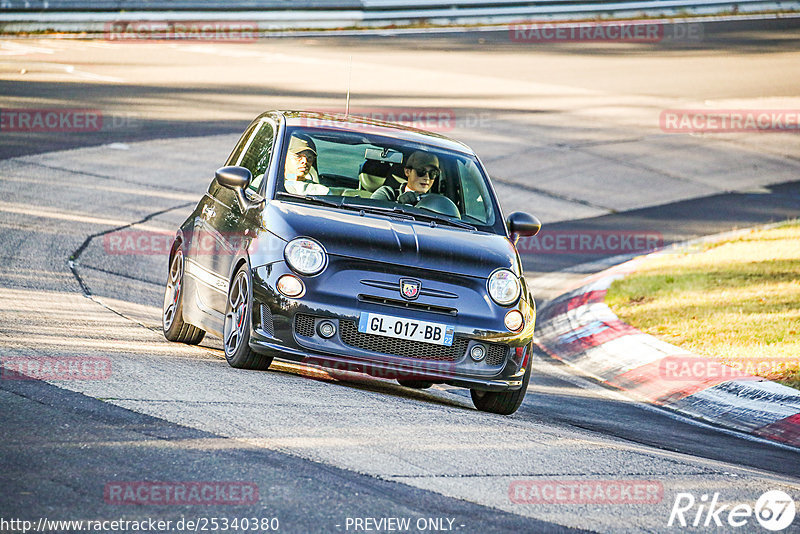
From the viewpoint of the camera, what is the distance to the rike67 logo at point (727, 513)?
18.1 feet

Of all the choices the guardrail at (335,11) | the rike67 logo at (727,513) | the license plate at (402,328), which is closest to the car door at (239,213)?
the license plate at (402,328)

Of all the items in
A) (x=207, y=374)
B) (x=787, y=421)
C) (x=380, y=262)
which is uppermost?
(x=380, y=262)

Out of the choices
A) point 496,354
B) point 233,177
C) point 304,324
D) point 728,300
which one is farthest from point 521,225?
point 728,300

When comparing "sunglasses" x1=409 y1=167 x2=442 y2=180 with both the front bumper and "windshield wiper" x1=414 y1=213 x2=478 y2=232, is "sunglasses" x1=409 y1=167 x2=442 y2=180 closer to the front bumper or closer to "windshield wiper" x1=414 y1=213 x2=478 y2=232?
"windshield wiper" x1=414 y1=213 x2=478 y2=232

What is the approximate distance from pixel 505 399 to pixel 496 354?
37 cm

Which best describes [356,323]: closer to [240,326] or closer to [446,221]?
[240,326]

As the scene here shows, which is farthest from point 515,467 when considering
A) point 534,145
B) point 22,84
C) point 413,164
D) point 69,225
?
point 22,84

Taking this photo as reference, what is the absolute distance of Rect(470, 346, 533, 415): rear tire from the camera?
770cm

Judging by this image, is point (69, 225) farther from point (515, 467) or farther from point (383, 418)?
point (515, 467)

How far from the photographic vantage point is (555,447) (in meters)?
6.55

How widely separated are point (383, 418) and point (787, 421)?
3592mm

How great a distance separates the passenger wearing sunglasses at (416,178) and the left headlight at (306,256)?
3.89ft

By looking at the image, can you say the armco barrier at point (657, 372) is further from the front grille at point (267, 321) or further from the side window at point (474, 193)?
the front grille at point (267, 321)

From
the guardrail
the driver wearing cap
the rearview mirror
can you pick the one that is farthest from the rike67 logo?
the guardrail
